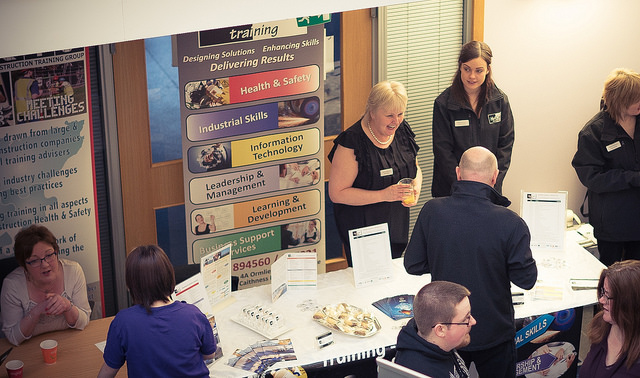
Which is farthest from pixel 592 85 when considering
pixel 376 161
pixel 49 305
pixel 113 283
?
pixel 49 305

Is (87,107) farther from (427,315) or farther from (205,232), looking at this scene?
(427,315)

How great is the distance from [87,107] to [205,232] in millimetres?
1181

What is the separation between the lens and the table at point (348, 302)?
4.21 m

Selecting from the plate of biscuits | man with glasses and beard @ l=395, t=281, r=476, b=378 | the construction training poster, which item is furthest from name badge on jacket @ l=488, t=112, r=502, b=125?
the construction training poster

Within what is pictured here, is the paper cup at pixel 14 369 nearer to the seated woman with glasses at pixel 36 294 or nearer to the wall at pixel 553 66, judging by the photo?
the seated woman with glasses at pixel 36 294

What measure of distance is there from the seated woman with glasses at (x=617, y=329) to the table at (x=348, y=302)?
2.77ft

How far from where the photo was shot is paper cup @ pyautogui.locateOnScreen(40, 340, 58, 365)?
425 centimetres

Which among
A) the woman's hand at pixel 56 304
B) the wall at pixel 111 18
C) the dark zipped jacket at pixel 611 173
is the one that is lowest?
the woman's hand at pixel 56 304

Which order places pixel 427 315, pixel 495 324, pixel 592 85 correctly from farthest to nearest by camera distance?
pixel 592 85, pixel 495 324, pixel 427 315

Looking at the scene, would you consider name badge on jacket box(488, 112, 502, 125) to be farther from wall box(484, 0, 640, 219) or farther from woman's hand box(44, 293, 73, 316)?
woman's hand box(44, 293, 73, 316)

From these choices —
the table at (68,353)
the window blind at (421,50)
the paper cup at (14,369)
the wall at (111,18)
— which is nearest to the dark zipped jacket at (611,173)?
the window blind at (421,50)

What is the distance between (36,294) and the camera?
4641 millimetres

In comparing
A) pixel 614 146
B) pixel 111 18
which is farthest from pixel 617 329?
pixel 111 18

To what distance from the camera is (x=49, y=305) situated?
450cm
